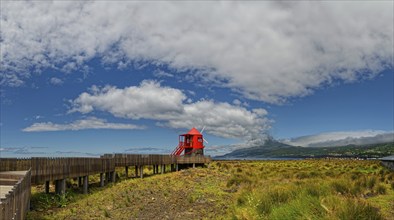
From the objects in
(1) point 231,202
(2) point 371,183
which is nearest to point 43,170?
(1) point 231,202

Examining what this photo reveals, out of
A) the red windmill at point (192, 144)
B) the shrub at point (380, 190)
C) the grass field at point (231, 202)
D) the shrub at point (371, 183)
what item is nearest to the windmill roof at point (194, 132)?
the red windmill at point (192, 144)

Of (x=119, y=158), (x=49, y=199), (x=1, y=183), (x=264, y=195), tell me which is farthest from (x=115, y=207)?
(x=119, y=158)

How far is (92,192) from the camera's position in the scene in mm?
26906

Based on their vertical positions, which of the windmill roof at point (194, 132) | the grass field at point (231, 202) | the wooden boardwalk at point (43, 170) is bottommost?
the grass field at point (231, 202)

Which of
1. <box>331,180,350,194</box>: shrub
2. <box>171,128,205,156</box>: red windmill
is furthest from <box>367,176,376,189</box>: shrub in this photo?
<box>171,128,205,156</box>: red windmill

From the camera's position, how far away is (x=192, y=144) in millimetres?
56969

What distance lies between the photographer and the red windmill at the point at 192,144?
56969 mm

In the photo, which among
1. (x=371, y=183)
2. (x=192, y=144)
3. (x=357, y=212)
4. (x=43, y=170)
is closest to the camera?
(x=357, y=212)

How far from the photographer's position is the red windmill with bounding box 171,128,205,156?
187ft

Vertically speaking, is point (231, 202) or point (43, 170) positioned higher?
point (43, 170)

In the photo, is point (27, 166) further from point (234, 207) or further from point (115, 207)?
point (234, 207)

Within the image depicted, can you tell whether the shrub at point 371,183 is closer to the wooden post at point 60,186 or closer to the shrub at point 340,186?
the shrub at point 340,186

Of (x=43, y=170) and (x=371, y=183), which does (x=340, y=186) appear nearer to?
(x=371, y=183)

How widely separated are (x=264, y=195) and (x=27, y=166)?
41.3ft
